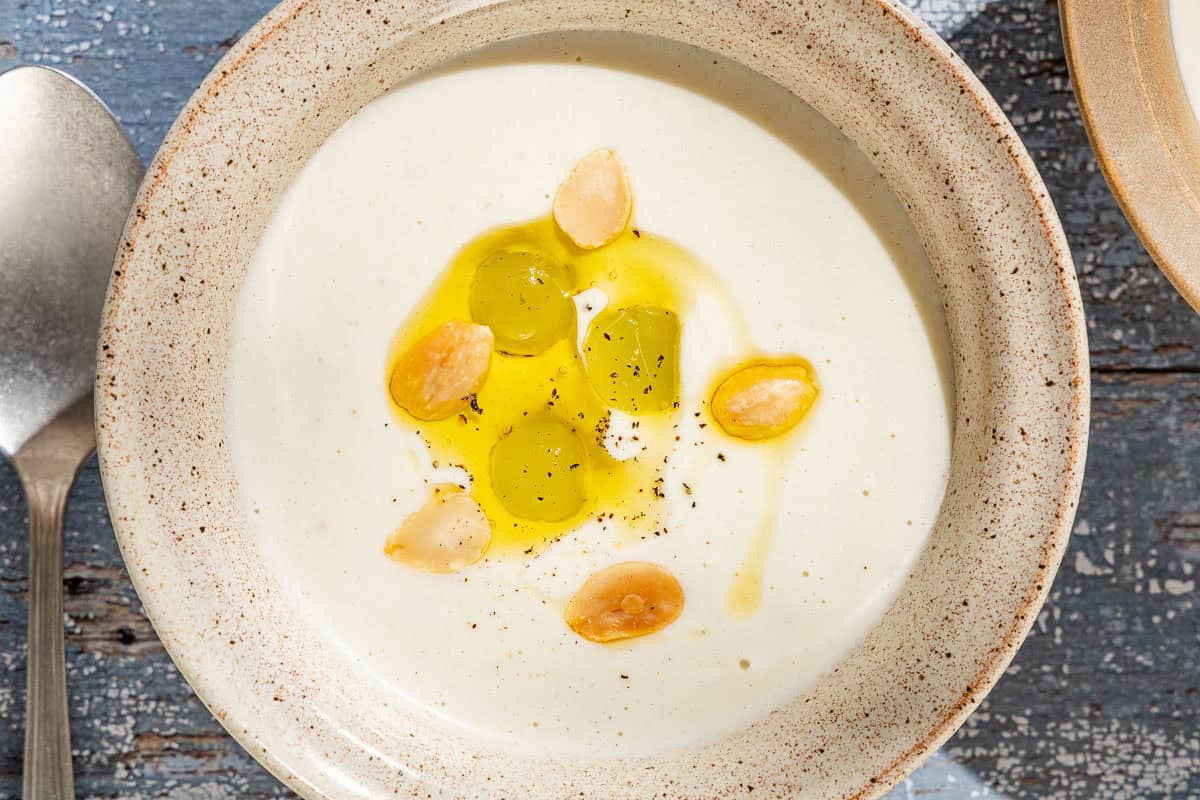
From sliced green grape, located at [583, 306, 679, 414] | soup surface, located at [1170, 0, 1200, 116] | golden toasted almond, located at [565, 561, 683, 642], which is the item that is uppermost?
soup surface, located at [1170, 0, 1200, 116]

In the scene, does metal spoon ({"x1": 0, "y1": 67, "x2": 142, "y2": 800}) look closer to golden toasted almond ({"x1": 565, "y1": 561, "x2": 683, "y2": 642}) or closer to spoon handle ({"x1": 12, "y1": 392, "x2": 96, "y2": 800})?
spoon handle ({"x1": 12, "y1": 392, "x2": 96, "y2": 800})

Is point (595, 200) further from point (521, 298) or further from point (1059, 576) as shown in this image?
point (1059, 576)

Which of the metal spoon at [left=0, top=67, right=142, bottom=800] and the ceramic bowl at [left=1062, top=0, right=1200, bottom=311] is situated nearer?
the ceramic bowl at [left=1062, top=0, right=1200, bottom=311]

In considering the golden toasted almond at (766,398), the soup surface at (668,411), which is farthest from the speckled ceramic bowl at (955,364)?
the golden toasted almond at (766,398)

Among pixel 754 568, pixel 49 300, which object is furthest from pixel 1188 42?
pixel 49 300

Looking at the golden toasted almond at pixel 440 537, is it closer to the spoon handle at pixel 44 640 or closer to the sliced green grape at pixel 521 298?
the sliced green grape at pixel 521 298

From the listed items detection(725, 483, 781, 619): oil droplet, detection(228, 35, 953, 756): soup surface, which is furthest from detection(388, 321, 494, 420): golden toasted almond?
detection(725, 483, 781, 619): oil droplet

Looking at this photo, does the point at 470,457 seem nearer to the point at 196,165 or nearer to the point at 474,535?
the point at 474,535
